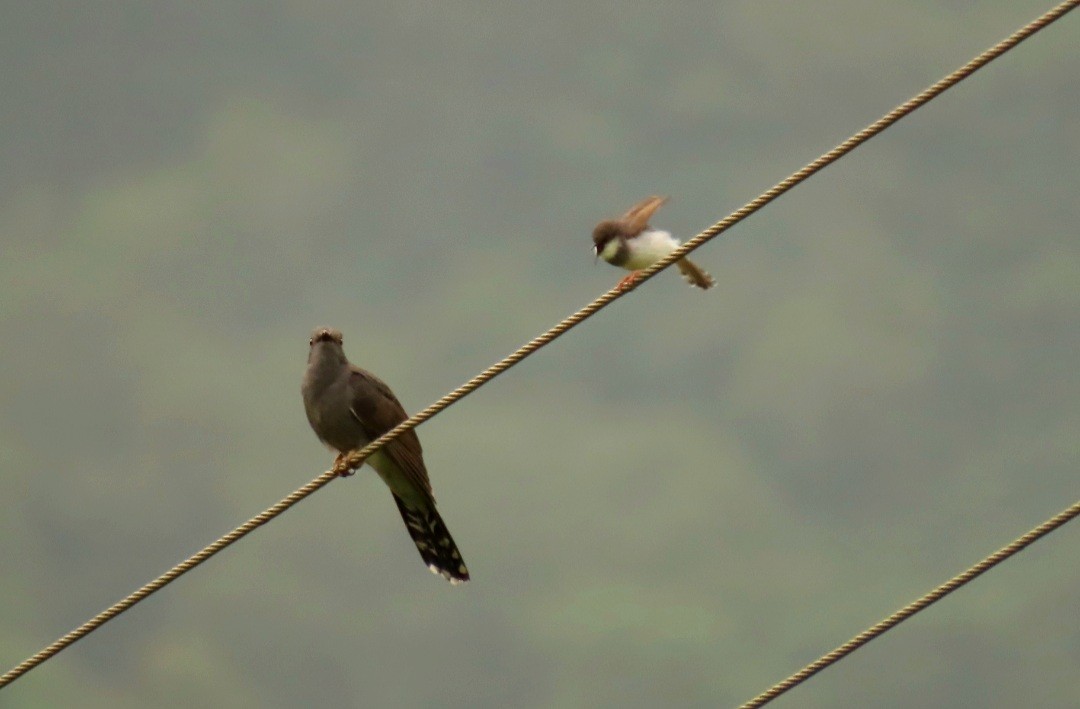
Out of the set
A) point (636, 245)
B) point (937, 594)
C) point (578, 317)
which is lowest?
point (937, 594)

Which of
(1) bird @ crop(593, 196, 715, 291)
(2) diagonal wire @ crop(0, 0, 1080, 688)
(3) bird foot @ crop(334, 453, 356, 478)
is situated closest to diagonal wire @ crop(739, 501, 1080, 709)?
(2) diagonal wire @ crop(0, 0, 1080, 688)

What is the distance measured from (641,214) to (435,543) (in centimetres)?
234

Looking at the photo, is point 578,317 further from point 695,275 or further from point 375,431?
point 695,275

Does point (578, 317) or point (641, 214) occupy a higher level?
point (641, 214)

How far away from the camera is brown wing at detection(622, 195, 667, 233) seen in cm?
916

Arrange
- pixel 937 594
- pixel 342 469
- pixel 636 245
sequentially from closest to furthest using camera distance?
pixel 937 594 → pixel 342 469 → pixel 636 245

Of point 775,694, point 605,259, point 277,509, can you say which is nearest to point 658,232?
point 605,259

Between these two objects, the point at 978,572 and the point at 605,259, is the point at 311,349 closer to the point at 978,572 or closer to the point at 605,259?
the point at 605,259

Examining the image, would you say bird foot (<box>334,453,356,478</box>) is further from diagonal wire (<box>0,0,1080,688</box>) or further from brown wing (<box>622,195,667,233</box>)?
brown wing (<box>622,195,667,233</box>)

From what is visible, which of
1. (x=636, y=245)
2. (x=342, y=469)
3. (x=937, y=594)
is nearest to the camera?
(x=937, y=594)

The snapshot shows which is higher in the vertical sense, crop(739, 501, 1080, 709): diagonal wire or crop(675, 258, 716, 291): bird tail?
crop(675, 258, 716, 291): bird tail

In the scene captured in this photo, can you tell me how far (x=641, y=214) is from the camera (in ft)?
30.4

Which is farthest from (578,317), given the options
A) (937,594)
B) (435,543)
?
(435,543)

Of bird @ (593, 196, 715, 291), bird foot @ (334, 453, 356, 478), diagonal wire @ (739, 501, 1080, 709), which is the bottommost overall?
diagonal wire @ (739, 501, 1080, 709)
